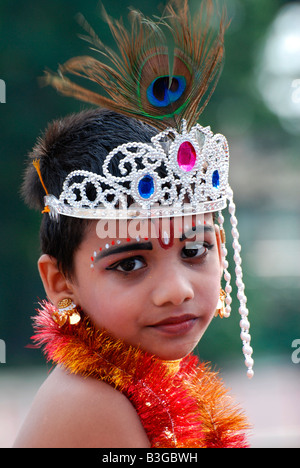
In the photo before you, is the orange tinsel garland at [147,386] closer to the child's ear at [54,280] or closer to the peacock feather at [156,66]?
the child's ear at [54,280]

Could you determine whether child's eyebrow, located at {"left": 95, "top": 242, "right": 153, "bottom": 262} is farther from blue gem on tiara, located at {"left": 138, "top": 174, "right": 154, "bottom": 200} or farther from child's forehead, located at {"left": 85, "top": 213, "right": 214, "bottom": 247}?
blue gem on tiara, located at {"left": 138, "top": 174, "right": 154, "bottom": 200}

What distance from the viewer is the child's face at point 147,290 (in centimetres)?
133

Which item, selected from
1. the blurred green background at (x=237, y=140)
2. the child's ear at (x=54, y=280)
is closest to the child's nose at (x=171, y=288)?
the child's ear at (x=54, y=280)

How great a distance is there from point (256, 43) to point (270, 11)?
34 cm

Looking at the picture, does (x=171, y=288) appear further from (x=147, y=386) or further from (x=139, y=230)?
(x=147, y=386)

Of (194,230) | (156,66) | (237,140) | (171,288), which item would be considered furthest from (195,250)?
(237,140)

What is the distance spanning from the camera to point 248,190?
5363mm

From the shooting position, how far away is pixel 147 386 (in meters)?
1.36

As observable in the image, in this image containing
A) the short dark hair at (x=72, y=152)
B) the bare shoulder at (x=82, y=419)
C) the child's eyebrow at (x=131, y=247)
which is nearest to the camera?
the bare shoulder at (x=82, y=419)

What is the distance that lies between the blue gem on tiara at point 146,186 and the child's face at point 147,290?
78 mm

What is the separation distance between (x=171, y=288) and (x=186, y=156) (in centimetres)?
38

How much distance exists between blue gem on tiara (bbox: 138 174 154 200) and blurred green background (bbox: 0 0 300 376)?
2852 mm

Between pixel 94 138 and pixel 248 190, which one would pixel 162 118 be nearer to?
pixel 94 138

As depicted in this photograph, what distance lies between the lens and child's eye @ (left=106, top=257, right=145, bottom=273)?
4.43 feet
